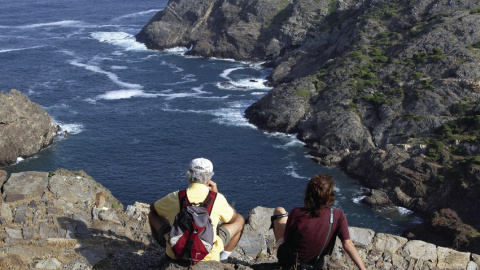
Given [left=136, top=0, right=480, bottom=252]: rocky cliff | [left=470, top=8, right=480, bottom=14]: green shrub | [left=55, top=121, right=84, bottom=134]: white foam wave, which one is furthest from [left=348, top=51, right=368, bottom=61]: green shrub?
[left=55, top=121, right=84, bottom=134]: white foam wave

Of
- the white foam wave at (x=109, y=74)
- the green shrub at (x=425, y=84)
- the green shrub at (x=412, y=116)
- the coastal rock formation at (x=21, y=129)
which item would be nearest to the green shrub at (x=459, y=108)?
the green shrub at (x=412, y=116)

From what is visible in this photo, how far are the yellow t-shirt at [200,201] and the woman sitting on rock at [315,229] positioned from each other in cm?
150

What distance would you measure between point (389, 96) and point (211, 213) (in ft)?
241

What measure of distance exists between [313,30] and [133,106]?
4725cm

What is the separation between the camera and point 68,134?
79438mm

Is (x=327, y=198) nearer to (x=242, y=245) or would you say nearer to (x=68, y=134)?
(x=242, y=245)

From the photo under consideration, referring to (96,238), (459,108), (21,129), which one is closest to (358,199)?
(459,108)

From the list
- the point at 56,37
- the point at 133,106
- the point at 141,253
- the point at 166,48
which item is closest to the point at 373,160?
the point at 133,106

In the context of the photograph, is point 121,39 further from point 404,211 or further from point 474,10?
point 404,211

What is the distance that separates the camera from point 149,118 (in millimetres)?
86188

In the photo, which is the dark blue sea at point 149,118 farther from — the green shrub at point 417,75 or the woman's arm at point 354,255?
the woman's arm at point 354,255

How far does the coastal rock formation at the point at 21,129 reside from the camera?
72.2m

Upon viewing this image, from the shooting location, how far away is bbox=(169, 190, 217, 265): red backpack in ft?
36.9

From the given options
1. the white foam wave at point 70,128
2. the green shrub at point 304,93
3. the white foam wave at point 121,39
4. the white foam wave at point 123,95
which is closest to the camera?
the white foam wave at point 70,128
